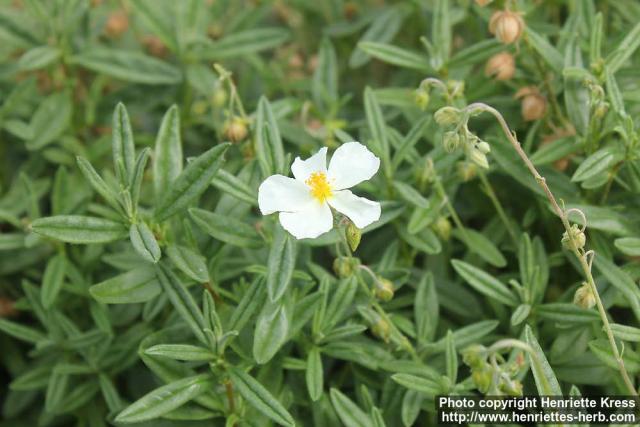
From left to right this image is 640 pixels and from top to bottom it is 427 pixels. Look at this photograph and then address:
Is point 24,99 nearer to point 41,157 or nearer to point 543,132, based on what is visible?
point 41,157

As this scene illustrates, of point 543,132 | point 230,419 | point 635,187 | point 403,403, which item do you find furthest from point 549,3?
point 230,419

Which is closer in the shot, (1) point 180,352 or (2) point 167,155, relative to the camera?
(1) point 180,352

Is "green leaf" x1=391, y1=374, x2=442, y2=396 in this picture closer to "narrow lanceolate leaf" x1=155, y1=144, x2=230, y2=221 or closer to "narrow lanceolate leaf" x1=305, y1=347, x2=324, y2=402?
"narrow lanceolate leaf" x1=305, y1=347, x2=324, y2=402

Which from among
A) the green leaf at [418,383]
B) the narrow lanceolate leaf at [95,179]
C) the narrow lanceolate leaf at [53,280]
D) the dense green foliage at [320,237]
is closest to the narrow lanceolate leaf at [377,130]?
the dense green foliage at [320,237]

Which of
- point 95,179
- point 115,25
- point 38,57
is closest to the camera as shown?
point 95,179

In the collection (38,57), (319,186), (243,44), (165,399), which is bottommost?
(165,399)

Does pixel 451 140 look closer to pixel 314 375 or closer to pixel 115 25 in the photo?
pixel 314 375

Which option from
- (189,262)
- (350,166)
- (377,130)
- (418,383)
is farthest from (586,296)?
(189,262)

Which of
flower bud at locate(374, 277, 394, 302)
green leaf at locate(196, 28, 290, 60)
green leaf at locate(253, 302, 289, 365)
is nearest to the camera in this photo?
green leaf at locate(253, 302, 289, 365)

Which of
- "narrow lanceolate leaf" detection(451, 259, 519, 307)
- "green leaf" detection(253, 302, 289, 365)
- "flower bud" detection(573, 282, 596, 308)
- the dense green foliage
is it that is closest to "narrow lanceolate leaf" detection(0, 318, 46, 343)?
the dense green foliage
